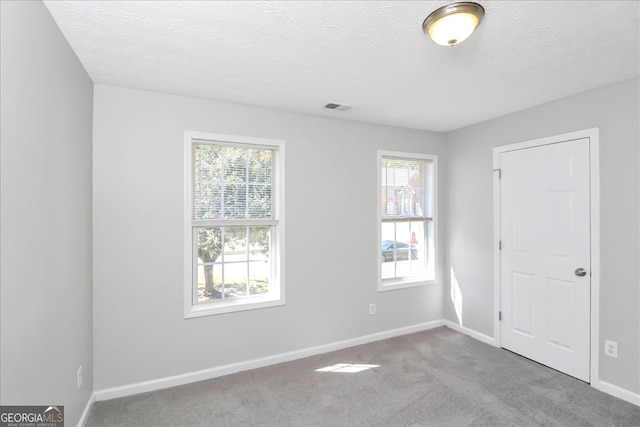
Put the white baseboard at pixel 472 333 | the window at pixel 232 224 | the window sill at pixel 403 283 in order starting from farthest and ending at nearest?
the window sill at pixel 403 283, the white baseboard at pixel 472 333, the window at pixel 232 224

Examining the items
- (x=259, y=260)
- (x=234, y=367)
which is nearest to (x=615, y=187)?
(x=259, y=260)

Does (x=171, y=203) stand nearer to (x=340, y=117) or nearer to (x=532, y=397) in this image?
(x=340, y=117)

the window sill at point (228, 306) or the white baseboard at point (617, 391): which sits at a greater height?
the window sill at point (228, 306)

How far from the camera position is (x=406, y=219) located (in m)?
3.93

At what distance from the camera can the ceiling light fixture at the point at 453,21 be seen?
5.06ft

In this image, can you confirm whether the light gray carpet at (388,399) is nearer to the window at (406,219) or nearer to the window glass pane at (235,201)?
the window at (406,219)

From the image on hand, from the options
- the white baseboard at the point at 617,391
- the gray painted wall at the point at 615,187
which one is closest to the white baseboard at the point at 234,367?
the white baseboard at the point at 617,391

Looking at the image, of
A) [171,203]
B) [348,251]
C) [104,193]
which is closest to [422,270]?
[348,251]

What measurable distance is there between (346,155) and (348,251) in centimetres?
107

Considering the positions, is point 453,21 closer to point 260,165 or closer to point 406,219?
point 260,165

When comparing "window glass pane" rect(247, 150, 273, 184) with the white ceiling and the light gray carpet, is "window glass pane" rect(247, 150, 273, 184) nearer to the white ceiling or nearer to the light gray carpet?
the white ceiling

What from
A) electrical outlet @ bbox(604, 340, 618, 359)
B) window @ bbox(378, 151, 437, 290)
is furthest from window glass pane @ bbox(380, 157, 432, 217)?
electrical outlet @ bbox(604, 340, 618, 359)

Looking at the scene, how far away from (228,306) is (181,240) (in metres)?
0.74

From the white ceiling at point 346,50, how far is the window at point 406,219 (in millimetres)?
1094
